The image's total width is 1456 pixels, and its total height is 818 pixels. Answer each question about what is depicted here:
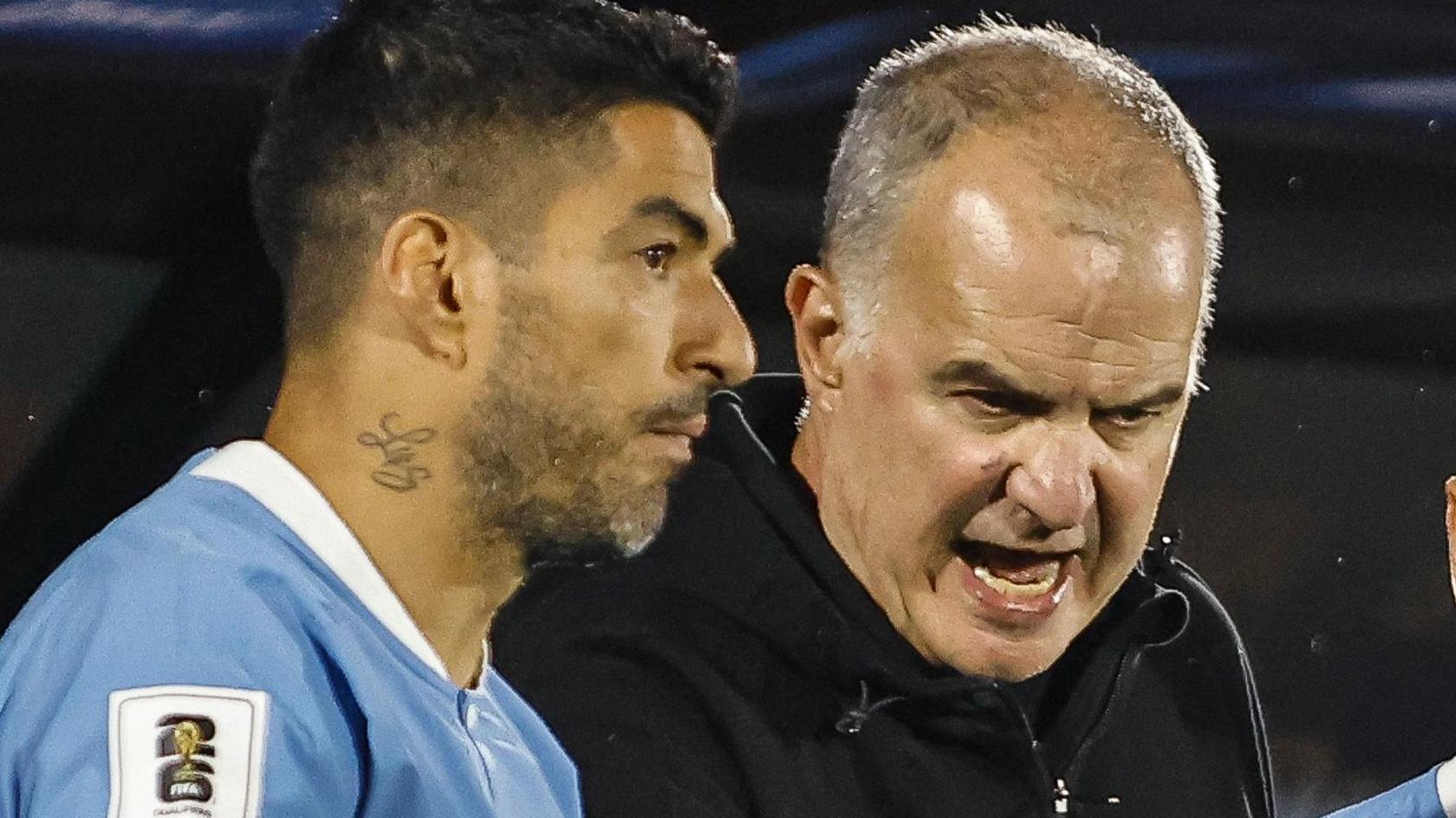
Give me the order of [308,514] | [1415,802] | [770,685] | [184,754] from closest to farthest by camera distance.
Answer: [184,754], [308,514], [770,685], [1415,802]

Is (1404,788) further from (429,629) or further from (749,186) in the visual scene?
(429,629)

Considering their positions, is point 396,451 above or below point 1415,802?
above

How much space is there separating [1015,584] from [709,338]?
269 mm

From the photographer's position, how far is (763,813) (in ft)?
3.63

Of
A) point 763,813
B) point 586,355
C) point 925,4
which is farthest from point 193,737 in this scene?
point 925,4

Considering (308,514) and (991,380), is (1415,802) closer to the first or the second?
(991,380)

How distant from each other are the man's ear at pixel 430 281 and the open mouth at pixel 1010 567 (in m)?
0.35

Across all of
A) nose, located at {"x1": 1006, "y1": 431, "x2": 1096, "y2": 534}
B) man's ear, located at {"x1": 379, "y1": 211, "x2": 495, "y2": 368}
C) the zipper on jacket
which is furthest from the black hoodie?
man's ear, located at {"x1": 379, "y1": 211, "x2": 495, "y2": 368}

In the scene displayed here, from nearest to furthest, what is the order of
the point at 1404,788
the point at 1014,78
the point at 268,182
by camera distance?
the point at 268,182, the point at 1014,78, the point at 1404,788

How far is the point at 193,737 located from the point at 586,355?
28 centimetres

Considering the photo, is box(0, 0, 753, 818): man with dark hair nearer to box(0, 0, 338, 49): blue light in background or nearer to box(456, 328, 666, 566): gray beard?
box(456, 328, 666, 566): gray beard

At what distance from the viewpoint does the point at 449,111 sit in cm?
96

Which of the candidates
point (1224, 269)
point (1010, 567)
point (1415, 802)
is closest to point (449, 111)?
point (1010, 567)

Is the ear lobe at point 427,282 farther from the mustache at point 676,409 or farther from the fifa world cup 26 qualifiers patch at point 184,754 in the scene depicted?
the fifa world cup 26 qualifiers patch at point 184,754
